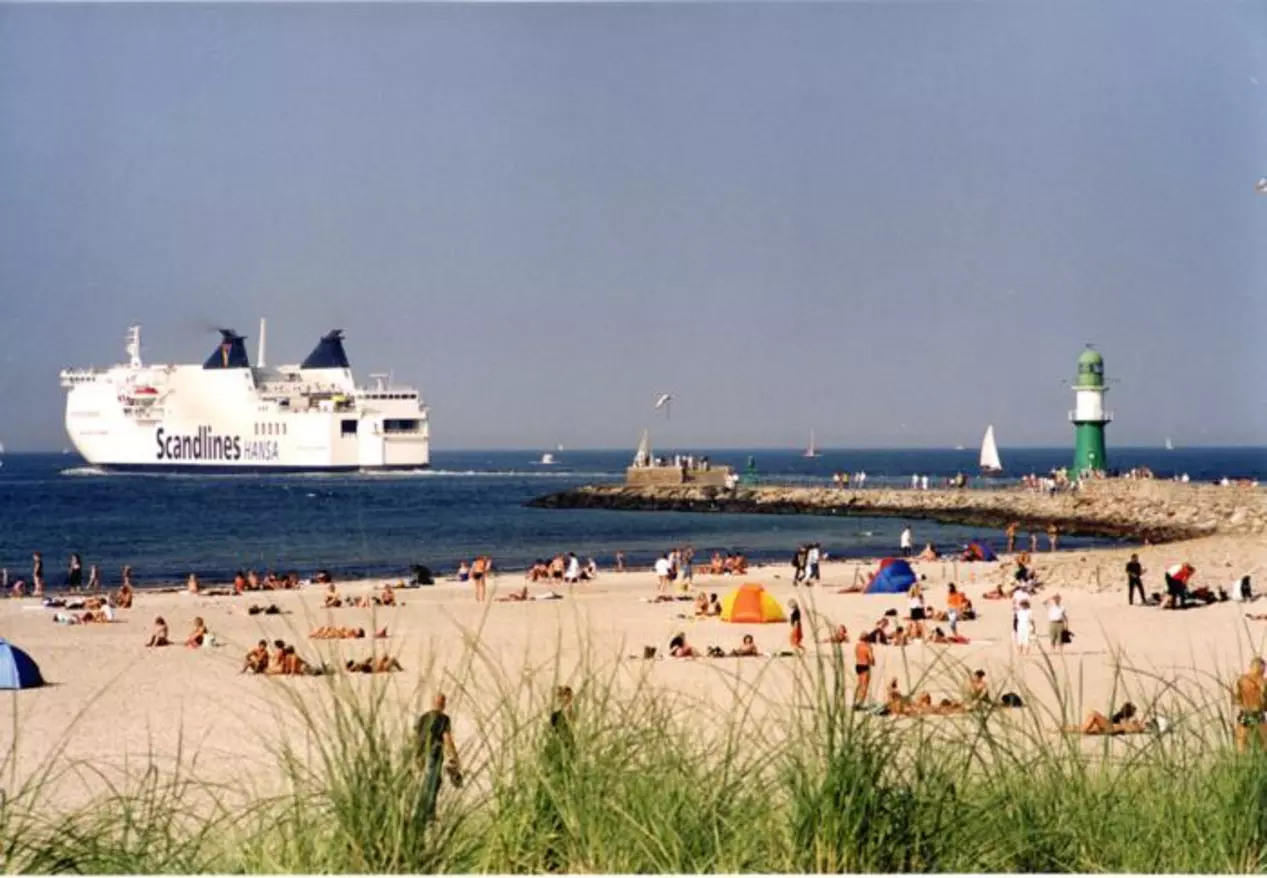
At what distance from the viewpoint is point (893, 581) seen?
20.1m

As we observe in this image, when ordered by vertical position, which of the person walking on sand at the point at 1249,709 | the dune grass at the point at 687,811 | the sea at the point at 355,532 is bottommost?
the sea at the point at 355,532

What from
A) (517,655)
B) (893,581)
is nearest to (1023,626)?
(517,655)

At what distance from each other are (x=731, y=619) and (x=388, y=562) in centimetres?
1477

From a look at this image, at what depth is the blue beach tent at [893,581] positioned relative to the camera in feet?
65.8

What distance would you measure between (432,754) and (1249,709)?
286 cm

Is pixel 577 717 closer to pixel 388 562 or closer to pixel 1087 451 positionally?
pixel 388 562

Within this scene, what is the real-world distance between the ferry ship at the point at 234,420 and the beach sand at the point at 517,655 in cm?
5256

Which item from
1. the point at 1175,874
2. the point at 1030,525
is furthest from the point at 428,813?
the point at 1030,525

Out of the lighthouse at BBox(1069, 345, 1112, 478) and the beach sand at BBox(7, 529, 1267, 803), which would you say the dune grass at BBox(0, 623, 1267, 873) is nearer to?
the beach sand at BBox(7, 529, 1267, 803)

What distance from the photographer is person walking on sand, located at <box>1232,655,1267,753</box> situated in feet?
15.1

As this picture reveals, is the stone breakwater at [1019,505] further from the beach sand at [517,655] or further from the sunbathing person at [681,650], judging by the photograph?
the sunbathing person at [681,650]

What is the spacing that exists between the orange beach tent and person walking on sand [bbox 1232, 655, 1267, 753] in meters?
10.7

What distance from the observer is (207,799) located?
6582 mm

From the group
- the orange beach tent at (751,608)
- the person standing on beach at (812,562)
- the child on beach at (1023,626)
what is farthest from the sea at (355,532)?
the child on beach at (1023,626)
